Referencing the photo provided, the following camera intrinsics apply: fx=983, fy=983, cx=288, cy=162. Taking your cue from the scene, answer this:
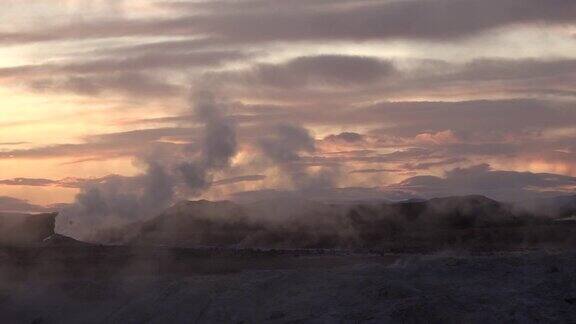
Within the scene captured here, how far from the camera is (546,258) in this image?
40.5 m

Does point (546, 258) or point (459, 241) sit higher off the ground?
point (546, 258)

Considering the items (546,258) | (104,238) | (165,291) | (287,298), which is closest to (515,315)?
(546,258)

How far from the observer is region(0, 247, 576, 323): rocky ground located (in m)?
35.7

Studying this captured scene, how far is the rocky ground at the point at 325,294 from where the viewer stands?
35656mm

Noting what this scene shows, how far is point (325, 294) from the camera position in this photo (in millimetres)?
38906

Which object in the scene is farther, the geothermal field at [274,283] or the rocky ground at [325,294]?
the geothermal field at [274,283]

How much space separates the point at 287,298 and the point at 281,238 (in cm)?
5541

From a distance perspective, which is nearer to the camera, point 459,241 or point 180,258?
point 180,258

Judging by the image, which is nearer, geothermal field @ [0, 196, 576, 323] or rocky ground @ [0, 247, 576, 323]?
rocky ground @ [0, 247, 576, 323]

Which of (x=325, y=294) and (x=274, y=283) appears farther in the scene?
(x=274, y=283)

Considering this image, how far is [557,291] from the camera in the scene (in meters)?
36.9

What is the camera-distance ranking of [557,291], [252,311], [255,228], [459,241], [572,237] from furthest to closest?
[255,228], [459,241], [572,237], [252,311], [557,291]

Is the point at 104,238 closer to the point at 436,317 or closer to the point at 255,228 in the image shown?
the point at 255,228

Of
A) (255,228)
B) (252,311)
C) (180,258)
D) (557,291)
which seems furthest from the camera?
(255,228)
